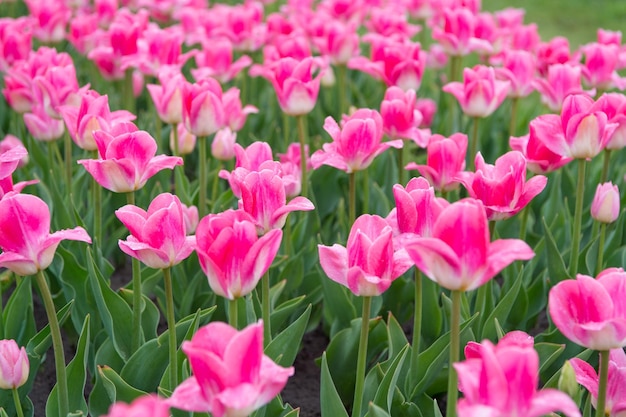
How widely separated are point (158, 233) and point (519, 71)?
5.99 feet

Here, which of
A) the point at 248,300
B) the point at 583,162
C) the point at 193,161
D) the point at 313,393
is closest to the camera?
the point at 248,300

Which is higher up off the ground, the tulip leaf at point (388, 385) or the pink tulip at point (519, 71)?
the pink tulip at point (519, 71)

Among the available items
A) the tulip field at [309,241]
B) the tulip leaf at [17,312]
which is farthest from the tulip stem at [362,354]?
the tulip leaf at [17,312]

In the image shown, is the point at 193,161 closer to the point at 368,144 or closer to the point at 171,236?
the point at 368,144

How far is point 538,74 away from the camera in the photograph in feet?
11.1

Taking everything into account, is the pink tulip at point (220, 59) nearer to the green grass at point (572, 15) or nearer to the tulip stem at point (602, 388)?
the tulip stem at point (602, 388)

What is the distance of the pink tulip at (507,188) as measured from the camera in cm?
170

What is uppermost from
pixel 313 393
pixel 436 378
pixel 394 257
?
pixel 394 257

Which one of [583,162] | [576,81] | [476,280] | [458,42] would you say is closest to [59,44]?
[458,42]

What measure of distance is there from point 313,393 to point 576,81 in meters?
1.23

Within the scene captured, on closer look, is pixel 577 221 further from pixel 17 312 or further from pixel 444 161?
pixel 17 312

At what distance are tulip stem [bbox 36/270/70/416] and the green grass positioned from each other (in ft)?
21.0

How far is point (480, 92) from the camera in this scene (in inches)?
102

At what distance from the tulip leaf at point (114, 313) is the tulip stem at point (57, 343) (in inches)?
9.6
